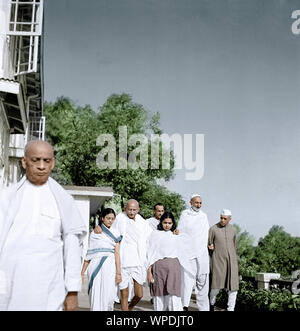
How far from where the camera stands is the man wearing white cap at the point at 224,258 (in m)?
9.53

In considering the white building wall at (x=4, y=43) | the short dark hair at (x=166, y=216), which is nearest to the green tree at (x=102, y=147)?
the white building wall at (x=4, y=43)

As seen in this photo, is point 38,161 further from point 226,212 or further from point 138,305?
point 138,305

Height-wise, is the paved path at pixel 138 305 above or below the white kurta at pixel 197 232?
below

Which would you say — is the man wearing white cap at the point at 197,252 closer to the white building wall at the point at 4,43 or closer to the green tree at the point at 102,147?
the white building wall at the point at 4,43

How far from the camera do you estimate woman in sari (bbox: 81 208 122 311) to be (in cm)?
788

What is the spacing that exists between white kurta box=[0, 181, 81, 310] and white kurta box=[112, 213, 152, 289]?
499cm

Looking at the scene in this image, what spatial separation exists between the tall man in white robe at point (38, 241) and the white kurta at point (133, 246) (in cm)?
497

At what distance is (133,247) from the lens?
30.7 ft

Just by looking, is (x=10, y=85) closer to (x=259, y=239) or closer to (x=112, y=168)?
(x=112, y=168)

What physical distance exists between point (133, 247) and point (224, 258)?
1.67 m

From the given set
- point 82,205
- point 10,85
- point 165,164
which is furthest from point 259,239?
point 10,85

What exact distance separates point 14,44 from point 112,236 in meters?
12.9

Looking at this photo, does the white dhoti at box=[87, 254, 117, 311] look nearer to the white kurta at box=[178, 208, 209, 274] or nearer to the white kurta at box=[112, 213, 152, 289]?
the white kurta at box=[112, 213, 152, 289]
